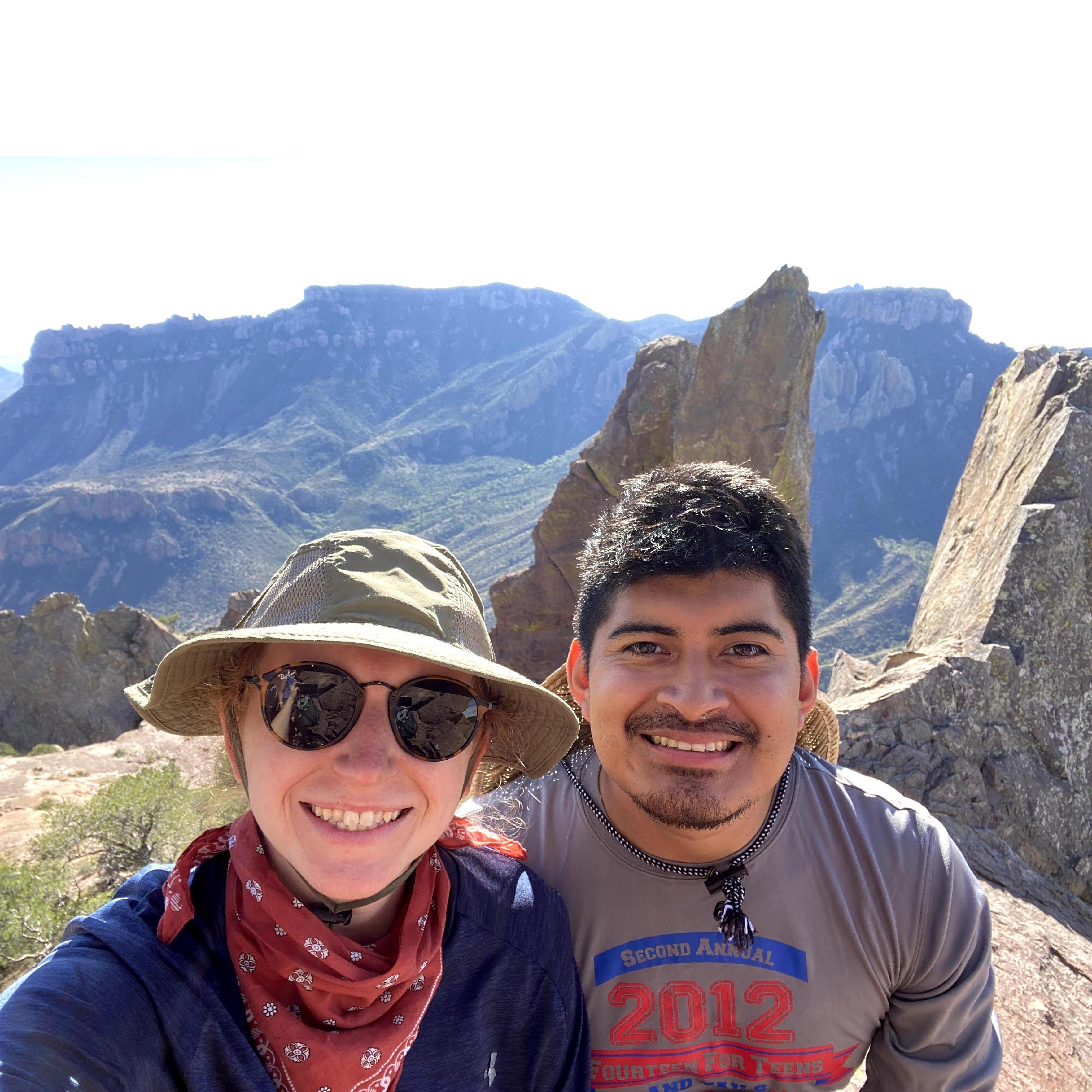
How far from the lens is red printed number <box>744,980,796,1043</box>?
2.58 metres

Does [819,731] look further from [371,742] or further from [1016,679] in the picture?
[1016,679]

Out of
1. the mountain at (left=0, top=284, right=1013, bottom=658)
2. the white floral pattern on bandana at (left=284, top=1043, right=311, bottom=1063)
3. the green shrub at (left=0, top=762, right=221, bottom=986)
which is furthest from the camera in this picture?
the mountain at (left=0, top=284, right=1013, bottom=658)

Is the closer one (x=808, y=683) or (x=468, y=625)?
(x=468, y=625)

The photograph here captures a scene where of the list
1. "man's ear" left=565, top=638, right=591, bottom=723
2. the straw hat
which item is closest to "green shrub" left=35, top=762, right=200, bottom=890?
the straw hat

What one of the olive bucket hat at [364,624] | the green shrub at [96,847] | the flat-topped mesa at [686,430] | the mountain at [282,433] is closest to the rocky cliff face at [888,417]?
the mountain at [282,433]

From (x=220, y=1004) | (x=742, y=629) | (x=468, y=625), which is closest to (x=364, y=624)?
(x=468, y=625)

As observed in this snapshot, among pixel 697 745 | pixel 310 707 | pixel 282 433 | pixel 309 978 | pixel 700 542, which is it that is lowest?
pixel 282 433

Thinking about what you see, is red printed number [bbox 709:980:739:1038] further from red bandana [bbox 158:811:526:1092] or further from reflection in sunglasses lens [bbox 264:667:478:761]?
reflection in sunglasses lens [bbox 264:667:478:761]

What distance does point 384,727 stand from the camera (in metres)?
2.06

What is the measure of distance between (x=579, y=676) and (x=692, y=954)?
1054mm

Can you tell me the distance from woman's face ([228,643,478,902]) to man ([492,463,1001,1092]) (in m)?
0.84

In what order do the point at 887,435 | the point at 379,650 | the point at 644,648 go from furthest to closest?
the point at 887,435 → the point at 644,648 → the point at 379,650

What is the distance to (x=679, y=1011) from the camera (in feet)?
8.58

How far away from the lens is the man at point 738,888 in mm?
2586
